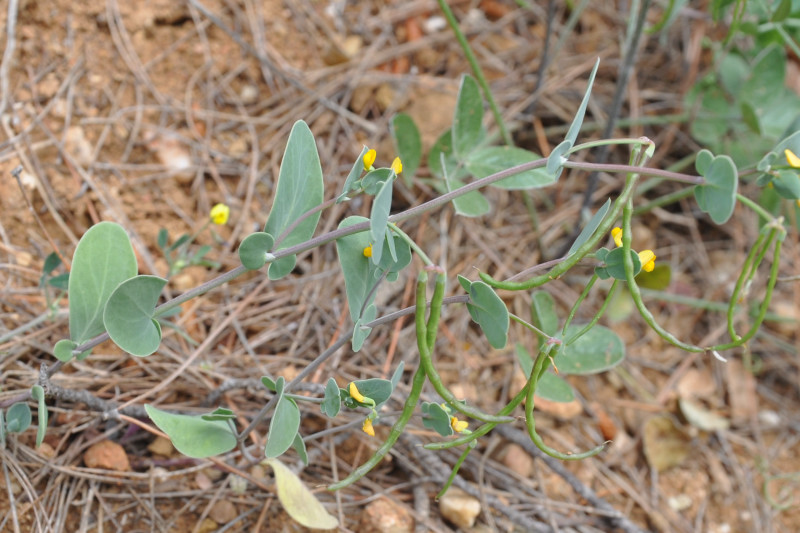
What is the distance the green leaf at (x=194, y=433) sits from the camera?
3.48 feet

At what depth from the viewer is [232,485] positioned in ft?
4.43

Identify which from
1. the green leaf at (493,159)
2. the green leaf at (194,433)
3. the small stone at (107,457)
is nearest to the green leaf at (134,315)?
the green leaf at (194,433)

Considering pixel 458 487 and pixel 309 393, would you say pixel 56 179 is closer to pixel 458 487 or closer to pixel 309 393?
pixel 309 393

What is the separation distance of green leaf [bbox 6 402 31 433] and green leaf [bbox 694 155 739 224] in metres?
1.17

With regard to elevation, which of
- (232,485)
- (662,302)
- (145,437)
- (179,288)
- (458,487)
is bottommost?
(662,302)

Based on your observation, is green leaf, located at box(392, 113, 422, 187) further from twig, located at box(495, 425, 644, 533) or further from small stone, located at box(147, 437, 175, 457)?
small stone, located at box(147, 437, 175, 457)

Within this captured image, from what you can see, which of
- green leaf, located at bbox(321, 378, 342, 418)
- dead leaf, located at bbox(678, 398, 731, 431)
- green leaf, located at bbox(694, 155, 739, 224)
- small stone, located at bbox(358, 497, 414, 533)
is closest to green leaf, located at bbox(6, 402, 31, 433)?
green leaf, located at bbox(321, 378, 342, 418)

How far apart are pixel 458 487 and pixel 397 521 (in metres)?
0.17

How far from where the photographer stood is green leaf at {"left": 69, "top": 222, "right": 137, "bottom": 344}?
43.9 inches

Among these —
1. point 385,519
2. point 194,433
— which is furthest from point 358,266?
point 385,519

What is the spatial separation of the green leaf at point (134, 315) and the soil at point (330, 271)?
0.32m

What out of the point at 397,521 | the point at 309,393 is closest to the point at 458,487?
the point at 397,521

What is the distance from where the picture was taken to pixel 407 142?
171cm

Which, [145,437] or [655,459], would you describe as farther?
[655,459]
